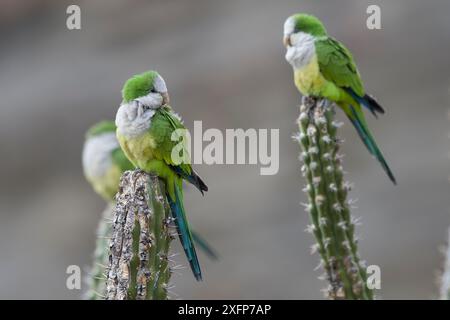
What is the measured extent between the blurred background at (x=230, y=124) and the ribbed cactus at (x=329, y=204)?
6103mm

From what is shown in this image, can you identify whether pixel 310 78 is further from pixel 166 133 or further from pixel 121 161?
pixel 121 161

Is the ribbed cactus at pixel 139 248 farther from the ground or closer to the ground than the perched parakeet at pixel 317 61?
closer to the ground

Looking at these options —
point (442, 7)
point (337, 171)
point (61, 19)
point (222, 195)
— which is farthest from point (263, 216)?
point (337, 171)

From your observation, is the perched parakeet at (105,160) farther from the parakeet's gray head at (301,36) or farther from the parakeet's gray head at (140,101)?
the parakeet's gray head at (140,101)

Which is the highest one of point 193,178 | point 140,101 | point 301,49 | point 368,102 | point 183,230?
point 301,49

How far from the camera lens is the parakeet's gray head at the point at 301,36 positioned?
398cm

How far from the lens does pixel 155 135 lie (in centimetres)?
340

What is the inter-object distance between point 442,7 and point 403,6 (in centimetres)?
57

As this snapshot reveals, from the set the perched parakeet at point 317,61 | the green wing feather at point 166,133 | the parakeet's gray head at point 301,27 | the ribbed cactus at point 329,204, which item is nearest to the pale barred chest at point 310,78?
the perched parakeet at point 317,61

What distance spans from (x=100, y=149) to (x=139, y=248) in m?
2.88

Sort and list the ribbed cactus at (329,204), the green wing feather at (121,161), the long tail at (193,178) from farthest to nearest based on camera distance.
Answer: the green wing feather at (121,161), the ribbed cactus at (329,204), the long tail at (193,178)

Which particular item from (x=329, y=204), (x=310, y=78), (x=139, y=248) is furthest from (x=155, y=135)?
(x=310, y=78)

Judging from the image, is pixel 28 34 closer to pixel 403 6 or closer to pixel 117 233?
pixel 403 6

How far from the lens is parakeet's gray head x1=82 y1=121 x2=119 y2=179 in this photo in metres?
5.71
